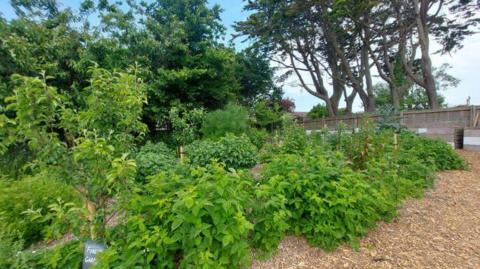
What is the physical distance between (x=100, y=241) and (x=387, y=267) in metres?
2.22

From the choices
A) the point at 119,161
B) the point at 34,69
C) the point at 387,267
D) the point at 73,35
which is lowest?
the point at 387,267

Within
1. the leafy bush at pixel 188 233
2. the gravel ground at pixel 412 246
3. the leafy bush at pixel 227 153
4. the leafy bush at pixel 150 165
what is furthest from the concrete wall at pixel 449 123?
the leafy bush at pixel 188 233

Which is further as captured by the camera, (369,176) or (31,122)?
(369,176)

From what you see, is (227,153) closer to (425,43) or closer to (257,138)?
(257,138)

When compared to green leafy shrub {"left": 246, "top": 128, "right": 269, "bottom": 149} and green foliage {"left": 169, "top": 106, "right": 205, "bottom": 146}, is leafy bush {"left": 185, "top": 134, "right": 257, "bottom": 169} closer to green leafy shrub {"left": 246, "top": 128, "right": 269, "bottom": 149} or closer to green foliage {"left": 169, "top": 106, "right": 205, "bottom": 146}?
green foliage {"left": 169, "top": 106, "right": 205, "bottom": 146}

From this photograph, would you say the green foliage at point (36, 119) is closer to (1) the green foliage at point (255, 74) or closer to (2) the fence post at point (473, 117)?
(2) the fence post at point (473, 117)

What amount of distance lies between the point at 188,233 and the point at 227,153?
282 cm

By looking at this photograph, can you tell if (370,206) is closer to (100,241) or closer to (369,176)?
(369,176)

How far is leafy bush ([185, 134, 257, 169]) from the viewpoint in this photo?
14.3 ft

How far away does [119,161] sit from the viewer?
1.75 m

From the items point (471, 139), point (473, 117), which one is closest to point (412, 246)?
point (471, 139)

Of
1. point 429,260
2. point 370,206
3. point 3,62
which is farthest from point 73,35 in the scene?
point 429,260

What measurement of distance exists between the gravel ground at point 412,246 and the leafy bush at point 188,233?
23.0 inches

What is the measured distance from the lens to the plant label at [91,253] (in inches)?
68.8
